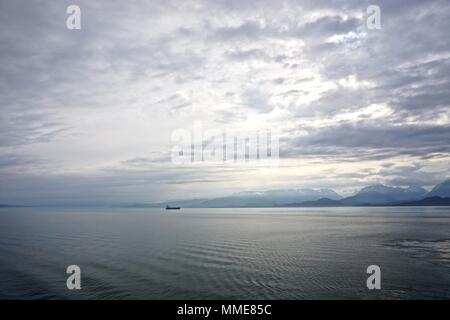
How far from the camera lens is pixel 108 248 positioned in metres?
60.4

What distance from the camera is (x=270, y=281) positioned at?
3659cm
